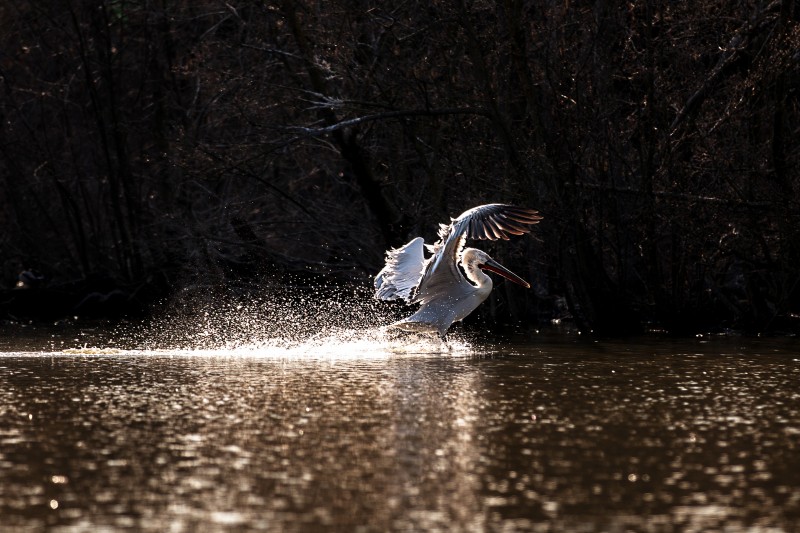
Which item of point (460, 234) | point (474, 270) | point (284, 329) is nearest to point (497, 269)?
point (474, 270)

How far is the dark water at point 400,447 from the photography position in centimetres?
554

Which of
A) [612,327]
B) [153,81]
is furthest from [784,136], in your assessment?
[153,81]

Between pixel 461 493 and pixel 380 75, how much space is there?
44.7 feet

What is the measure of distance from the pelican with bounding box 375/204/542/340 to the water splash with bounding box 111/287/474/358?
359 mm

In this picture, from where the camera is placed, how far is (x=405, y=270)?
15.1 metres

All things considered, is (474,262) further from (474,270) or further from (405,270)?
(405,270)

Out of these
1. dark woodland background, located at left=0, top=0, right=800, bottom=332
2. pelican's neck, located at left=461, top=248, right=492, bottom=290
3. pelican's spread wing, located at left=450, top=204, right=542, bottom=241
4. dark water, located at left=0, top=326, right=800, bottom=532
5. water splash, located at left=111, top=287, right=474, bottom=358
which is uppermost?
dark woodland background, located at left=0, top=0, right=800, bottom=332

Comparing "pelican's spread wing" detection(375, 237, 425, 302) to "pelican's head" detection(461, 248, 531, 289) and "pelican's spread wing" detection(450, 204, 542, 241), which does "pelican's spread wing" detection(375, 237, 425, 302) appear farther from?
"pelican's spread wing" detection(450, 204, 542, 241)

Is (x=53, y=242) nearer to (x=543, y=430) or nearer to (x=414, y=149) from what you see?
(x=414, y=149)

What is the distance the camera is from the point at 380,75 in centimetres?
1900

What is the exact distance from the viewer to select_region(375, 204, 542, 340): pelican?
13219mm

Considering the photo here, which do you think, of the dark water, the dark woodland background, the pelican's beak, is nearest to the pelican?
the pelican's beak

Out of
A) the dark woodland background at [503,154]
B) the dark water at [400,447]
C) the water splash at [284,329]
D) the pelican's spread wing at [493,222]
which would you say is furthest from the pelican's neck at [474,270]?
the dark water at [400,447]

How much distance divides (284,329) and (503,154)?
3.69 m
